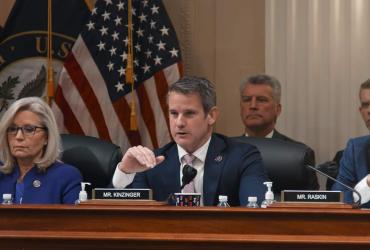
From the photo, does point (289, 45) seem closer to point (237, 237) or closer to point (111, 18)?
point (111, 18)

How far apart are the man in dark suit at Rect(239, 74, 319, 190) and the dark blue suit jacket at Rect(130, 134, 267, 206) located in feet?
3.97

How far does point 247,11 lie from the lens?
19.1 feet

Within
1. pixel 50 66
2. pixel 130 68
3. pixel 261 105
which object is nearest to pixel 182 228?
pixel 261 105

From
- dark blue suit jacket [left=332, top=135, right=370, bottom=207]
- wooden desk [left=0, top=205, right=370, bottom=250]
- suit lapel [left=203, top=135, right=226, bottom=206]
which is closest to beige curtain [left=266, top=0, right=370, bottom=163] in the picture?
dark blue suit jacket [left=332, top=135, right=370, bottom=207]

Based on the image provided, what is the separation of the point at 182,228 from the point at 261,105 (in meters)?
2.63

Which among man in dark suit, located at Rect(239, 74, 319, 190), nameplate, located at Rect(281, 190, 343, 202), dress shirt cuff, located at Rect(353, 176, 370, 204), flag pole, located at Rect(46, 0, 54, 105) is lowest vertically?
nameplate, located at Rect(281, 190, 343, 202)

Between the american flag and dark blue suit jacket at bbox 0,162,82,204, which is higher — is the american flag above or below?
above

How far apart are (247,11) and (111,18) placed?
96 centimetres

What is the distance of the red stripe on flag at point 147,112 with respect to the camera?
5.49 metres

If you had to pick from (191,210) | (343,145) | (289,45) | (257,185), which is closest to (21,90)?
(289,45)

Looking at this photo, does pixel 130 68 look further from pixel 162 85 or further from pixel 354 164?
pixel 354 164

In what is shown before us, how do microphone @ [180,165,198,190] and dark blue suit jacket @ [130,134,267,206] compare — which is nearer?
Result: microphone @ [180,165,198,190]

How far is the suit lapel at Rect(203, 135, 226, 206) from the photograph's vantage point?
366 cm

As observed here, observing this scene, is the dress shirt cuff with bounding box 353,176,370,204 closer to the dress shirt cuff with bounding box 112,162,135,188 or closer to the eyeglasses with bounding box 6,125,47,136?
the dress shirt cuff with bounding box 112,162,135,188
